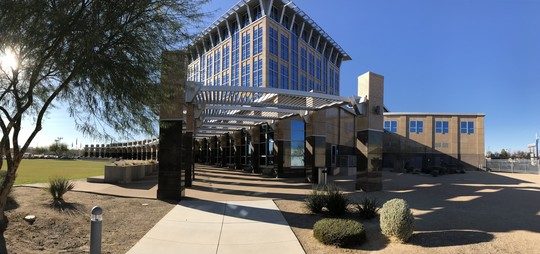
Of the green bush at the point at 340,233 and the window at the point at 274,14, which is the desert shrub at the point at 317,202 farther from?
the window at the point at 274,14

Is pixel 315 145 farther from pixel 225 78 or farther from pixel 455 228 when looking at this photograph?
pixel 225 78

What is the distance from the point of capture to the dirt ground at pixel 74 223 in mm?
Result: 6887

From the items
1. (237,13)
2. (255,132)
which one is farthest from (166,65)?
(237,13)

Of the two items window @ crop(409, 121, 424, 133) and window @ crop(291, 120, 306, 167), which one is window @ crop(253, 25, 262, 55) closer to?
window @ crop(409, 121, 424, 133)

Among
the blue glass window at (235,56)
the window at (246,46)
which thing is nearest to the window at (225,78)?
the blue glass window at (235,56)

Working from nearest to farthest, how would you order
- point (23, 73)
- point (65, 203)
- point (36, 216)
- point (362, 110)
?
point (23, 73) → point (36, 216) → point (65, 203) → point (362, 110)

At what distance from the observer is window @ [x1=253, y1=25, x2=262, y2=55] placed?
68.4 meters

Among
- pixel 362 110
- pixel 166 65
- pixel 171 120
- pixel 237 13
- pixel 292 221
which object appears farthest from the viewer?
pixel 237 13

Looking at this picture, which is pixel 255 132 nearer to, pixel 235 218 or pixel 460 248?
pixel 235 218

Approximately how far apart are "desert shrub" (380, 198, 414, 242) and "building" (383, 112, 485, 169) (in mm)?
41596

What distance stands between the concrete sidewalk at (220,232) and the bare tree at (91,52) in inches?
99.0

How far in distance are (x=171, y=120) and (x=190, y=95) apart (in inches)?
56.4

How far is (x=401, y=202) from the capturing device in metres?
7.41

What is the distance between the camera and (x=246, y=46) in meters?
71.9
